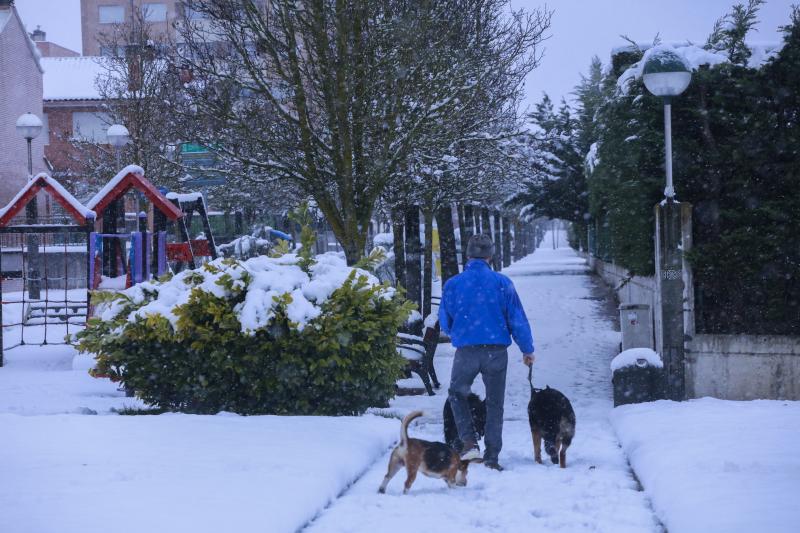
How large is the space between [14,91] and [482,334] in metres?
35.3

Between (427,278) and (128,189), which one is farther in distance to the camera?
(427,278)

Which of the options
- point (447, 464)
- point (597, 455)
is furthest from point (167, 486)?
point (597, 455)

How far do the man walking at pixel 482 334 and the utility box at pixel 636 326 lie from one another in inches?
222

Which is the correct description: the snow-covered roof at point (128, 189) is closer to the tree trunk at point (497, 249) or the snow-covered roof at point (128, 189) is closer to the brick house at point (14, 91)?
the brick house at point (14, 91)

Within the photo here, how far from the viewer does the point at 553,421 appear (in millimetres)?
8125

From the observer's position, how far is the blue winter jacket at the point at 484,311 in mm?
7867

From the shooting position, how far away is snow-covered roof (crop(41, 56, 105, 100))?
55406 mm

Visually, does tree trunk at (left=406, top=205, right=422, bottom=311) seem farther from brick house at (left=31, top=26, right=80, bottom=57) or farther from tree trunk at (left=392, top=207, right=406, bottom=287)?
brick house at (left=31, top=26, right=80, bottom=57)

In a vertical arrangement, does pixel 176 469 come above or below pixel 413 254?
below

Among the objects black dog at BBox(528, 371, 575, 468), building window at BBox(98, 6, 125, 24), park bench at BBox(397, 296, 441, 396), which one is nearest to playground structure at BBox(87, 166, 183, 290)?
park bench at BBox(397, 296, 441, 396)

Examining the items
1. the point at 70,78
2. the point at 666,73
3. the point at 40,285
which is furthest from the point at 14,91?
the point at 666,73

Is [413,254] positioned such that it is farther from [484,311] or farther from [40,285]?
[40,285]

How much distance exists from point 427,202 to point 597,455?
11.3m

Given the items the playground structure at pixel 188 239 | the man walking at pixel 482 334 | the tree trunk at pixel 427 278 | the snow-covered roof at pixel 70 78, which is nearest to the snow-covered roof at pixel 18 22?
the snow-covered roof at pixel 70 78
